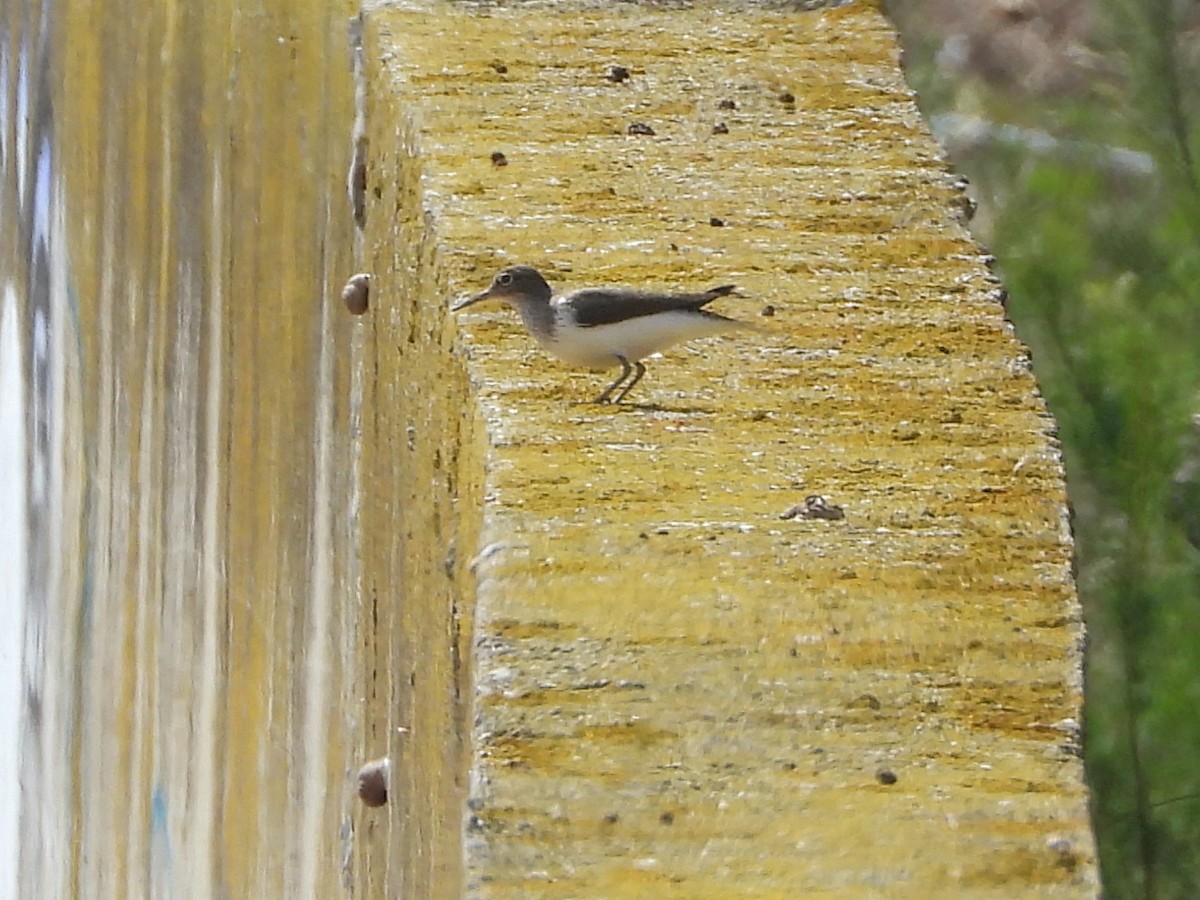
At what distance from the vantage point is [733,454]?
2.14 meters

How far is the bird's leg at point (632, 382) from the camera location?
2243 millimetres

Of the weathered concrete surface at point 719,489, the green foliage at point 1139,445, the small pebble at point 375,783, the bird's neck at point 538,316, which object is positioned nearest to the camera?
the weathered concrete surface at point 719,489

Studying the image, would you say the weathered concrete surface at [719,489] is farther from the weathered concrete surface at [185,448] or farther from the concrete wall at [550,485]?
the weathered concrete surface at [185,448]

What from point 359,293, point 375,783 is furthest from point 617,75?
point 375,783

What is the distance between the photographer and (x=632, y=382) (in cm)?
229

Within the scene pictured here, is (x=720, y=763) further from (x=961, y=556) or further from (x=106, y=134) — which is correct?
(x=106, y=134)

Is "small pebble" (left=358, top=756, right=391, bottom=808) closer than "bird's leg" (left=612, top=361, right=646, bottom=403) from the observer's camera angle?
No

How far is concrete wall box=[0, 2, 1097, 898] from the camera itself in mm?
1856

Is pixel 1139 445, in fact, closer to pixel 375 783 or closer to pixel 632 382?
pixel 632 382

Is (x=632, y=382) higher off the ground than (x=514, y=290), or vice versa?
(x=514, y=290)

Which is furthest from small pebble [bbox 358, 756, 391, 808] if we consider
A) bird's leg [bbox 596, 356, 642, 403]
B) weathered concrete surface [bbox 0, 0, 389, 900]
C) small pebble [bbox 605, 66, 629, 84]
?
small pebble [bbox 605, 66, 629, 84]

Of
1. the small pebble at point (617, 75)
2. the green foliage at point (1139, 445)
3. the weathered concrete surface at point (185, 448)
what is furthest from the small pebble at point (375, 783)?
the green foliage at point (1139, 445)

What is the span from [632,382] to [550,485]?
29 cm

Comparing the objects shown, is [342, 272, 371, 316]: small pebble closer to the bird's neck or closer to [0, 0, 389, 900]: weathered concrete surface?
[0, 0, 389, 900]: weathered concrete surface
